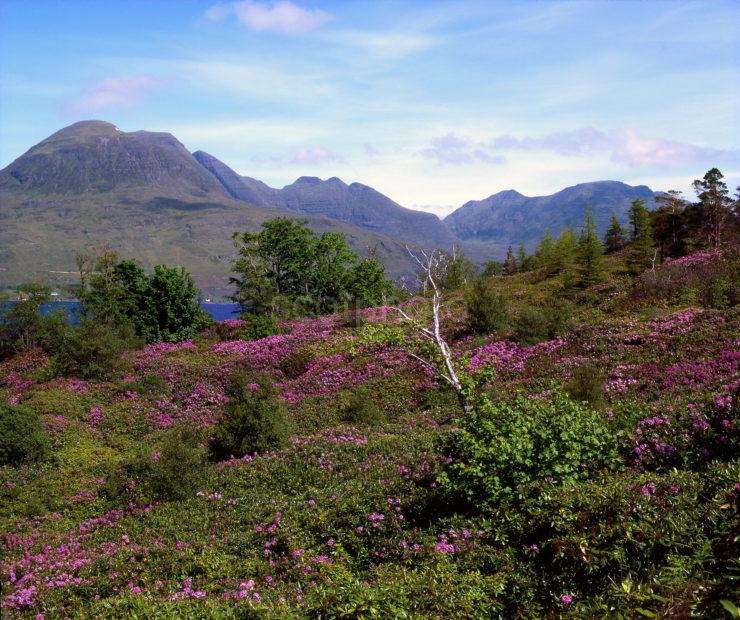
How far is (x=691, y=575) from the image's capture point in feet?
17.2

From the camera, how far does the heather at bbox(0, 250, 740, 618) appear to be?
6062 mm

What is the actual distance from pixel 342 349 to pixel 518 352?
448 inches

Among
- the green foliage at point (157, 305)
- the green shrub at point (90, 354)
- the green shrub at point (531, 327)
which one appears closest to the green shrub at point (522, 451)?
the green shrub at point (531, 327)

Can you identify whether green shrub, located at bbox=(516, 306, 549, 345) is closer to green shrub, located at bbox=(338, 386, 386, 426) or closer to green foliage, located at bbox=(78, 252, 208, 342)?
green shrub, located at bbox=(338, 386, 386, 426)

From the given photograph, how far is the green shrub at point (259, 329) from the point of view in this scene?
37094mm

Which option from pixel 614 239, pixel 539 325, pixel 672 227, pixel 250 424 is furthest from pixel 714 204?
pixel 250 424

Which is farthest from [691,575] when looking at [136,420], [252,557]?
[136,420]

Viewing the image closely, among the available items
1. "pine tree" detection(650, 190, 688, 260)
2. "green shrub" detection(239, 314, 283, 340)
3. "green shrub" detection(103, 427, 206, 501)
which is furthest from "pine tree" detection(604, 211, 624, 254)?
"green shrub" detection(103, 427, 206, 501)

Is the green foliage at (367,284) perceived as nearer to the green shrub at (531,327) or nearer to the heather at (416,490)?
the heather at (416,490)

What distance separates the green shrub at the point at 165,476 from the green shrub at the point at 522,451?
8.54 m

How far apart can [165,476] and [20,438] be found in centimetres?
820

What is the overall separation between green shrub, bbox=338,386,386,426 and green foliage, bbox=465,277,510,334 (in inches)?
389

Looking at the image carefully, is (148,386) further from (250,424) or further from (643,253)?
(643,253)

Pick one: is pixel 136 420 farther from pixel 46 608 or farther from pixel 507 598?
pixel 507 598
